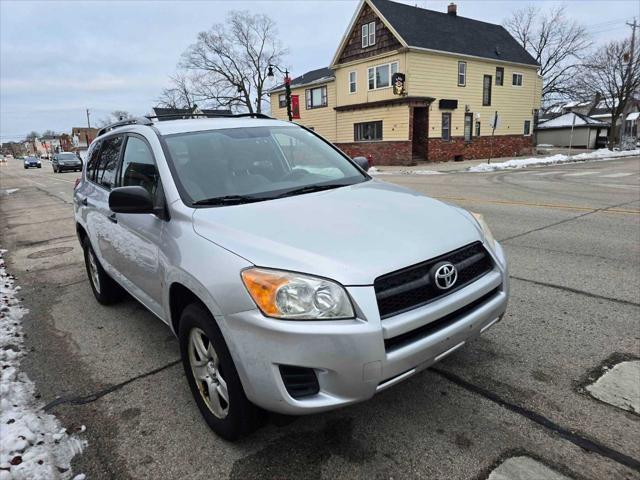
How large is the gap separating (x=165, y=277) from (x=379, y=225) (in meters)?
1.34

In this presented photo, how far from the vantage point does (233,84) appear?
49312mm

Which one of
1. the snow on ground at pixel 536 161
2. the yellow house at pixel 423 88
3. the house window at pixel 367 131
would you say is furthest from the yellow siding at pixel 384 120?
the snow on ground at pixel 536 161

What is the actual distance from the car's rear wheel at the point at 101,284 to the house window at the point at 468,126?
28.8 meters

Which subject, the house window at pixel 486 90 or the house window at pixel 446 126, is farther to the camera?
the house window at pixel 486 90

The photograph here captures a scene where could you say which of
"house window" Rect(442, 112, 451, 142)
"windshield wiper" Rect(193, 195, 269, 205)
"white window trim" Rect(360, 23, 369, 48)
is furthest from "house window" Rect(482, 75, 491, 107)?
"windshield wiper" Rect(193, 195, 269, 205)

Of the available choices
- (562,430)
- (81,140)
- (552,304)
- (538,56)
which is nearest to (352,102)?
(552,304)

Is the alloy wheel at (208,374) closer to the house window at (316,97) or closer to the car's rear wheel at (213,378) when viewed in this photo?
the car's rear wheel at (213,378)

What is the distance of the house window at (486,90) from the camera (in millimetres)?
30780

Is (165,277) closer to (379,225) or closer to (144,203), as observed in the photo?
(144,203)

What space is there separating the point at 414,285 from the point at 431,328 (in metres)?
0.26

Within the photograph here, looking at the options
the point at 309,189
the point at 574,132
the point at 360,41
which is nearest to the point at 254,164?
the point at 309,189

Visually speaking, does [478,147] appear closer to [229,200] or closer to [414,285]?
[229,200]

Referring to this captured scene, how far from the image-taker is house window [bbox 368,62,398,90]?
2762cm

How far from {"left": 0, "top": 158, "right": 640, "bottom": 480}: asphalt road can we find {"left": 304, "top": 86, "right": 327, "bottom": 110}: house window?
1195 inches
